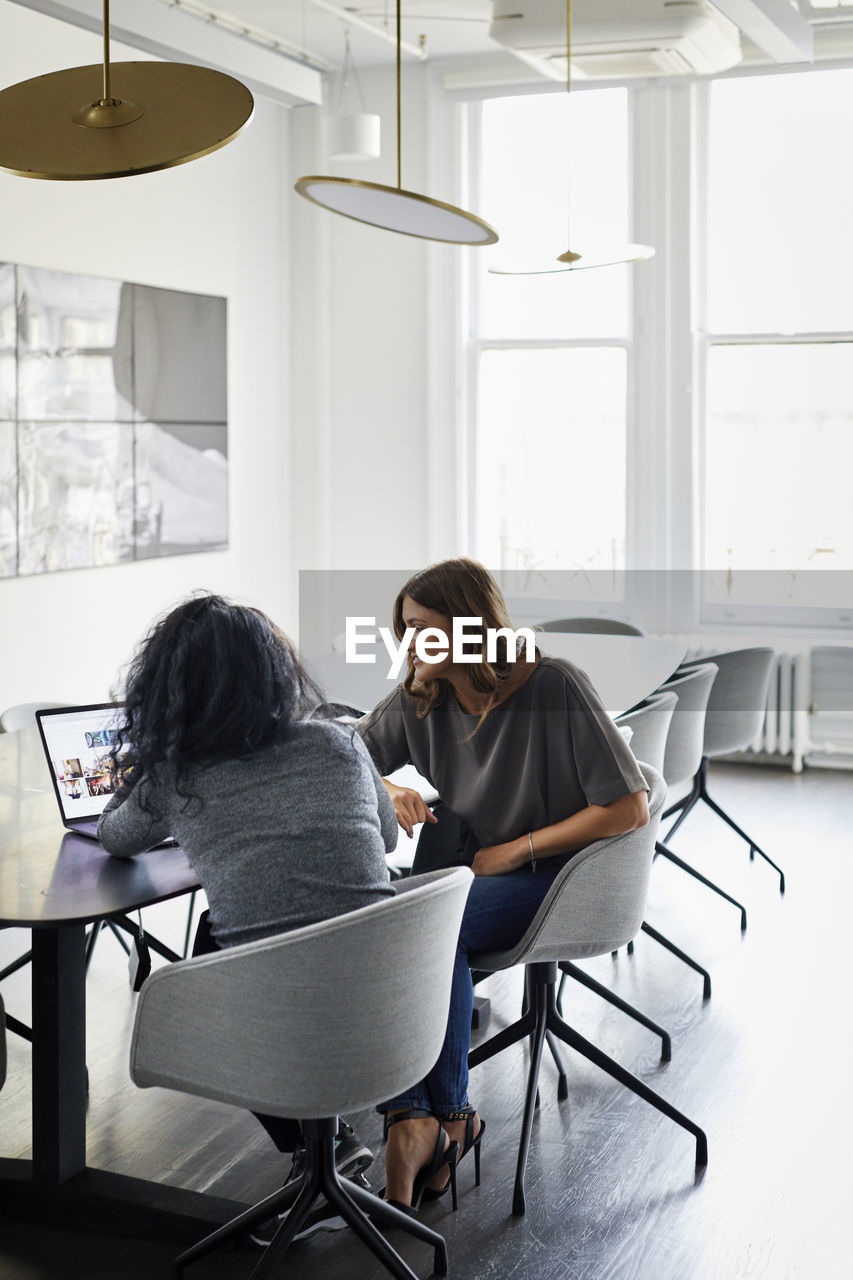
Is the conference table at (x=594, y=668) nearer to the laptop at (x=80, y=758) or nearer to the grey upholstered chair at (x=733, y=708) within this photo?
the grey upholstered chair at (x=733, y=708)

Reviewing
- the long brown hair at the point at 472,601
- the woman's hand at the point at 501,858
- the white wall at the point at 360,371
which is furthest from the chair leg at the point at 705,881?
the white wall at the point at 360,371

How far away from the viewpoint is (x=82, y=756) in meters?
2.70

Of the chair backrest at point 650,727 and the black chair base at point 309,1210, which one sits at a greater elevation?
the chair backrest at point 650,727

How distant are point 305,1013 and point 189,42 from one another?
364 centimetres

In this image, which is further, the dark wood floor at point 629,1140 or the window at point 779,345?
the window at point 779,345

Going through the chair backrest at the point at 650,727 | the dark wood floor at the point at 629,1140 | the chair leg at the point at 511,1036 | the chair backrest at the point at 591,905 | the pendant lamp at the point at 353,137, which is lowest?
the dark wood floor at the point at 629,1140

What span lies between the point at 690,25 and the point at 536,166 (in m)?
2.26

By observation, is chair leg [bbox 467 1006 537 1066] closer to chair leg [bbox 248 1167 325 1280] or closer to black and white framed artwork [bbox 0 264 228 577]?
chair leg [bbox 248 1167 325 1280]

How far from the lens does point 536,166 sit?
6969mm

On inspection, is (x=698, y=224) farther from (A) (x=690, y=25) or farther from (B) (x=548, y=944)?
(B) (x=548, y=944)

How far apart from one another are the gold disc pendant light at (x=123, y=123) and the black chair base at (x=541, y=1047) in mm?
1776

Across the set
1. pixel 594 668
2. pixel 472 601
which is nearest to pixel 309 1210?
pixel 472 601

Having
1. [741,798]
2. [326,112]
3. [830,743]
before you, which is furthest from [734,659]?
[326,112]

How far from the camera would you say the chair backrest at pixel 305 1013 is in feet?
6.70
